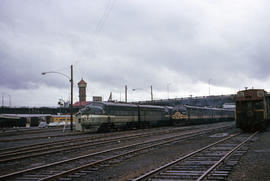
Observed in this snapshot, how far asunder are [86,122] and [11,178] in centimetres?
1851

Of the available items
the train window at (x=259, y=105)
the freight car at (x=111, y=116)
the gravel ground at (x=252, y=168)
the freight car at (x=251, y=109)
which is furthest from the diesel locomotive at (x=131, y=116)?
the gravel ground at (x=252, y=168)

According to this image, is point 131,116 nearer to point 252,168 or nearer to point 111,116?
point 111,116

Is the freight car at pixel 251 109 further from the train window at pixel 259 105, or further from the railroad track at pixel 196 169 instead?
the railroad track at pixel 196 169

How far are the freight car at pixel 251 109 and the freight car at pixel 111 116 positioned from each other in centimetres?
1144

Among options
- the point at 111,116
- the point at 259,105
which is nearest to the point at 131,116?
the point at 111,116

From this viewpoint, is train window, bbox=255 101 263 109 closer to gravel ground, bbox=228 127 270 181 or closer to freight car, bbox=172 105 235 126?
gravel ground, bbox=228 127 270 181

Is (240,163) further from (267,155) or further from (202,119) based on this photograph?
(202,119)

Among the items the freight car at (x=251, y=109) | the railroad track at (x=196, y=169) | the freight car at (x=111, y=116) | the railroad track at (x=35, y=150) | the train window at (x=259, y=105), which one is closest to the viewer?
the railroad track at (x=196, y=169)

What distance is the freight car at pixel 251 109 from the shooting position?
74.7 ft

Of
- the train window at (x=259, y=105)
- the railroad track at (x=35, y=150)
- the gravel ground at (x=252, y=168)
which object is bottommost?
the railroad track at (x=35, y=150)

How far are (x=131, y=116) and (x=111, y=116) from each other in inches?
168

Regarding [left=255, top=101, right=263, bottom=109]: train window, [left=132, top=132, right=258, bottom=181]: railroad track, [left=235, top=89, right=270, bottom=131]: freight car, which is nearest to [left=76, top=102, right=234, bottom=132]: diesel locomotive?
[left=235, top=89, right=270, bottom=131]: freight car

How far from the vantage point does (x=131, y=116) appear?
1220 inches

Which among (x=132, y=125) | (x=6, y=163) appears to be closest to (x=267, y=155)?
(x=6, y=163)
